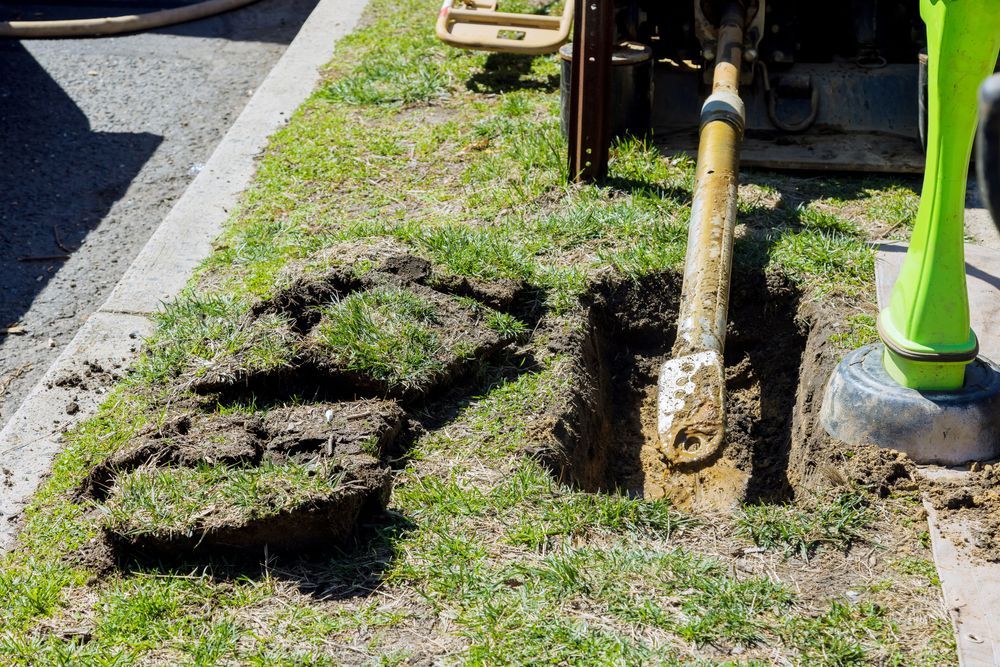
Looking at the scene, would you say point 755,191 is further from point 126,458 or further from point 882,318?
point 126,458

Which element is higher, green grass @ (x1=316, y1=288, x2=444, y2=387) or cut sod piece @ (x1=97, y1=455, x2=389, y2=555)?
green grass @ (x1=316, y1=288, x2=444, y2=387)

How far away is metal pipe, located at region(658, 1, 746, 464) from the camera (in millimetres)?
3119

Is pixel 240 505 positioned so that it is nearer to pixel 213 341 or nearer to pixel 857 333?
pixel 213 341

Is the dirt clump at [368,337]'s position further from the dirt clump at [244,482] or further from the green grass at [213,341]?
the dirt clump at [244,482]

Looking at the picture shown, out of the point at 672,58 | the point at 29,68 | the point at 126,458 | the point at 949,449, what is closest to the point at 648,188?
the point at 672,58

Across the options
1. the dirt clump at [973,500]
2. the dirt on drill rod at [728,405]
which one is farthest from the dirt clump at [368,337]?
the dirt clump at [973,500]

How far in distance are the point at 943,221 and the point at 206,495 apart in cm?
231

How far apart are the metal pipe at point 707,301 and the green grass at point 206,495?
108cm

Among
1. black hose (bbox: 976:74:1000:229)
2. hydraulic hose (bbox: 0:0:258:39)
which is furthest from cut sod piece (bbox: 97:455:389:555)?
hydraulic hose (bbox: 0:0:258:39)

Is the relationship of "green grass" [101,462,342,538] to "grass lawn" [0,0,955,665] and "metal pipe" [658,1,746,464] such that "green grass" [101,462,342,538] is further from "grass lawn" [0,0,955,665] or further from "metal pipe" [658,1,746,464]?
"metal pipe" [658,1,746,464]

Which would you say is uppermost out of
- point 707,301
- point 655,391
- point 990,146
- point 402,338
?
point 990,146

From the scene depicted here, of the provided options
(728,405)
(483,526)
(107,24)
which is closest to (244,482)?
(483,526)

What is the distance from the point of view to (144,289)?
452cm

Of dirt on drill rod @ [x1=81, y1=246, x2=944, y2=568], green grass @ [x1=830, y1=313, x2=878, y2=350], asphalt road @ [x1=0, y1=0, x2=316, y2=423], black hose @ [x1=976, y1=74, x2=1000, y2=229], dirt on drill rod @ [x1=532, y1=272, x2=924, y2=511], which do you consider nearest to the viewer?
black hose @ [x1=976, y1=74, x2=1000, y2=229]
